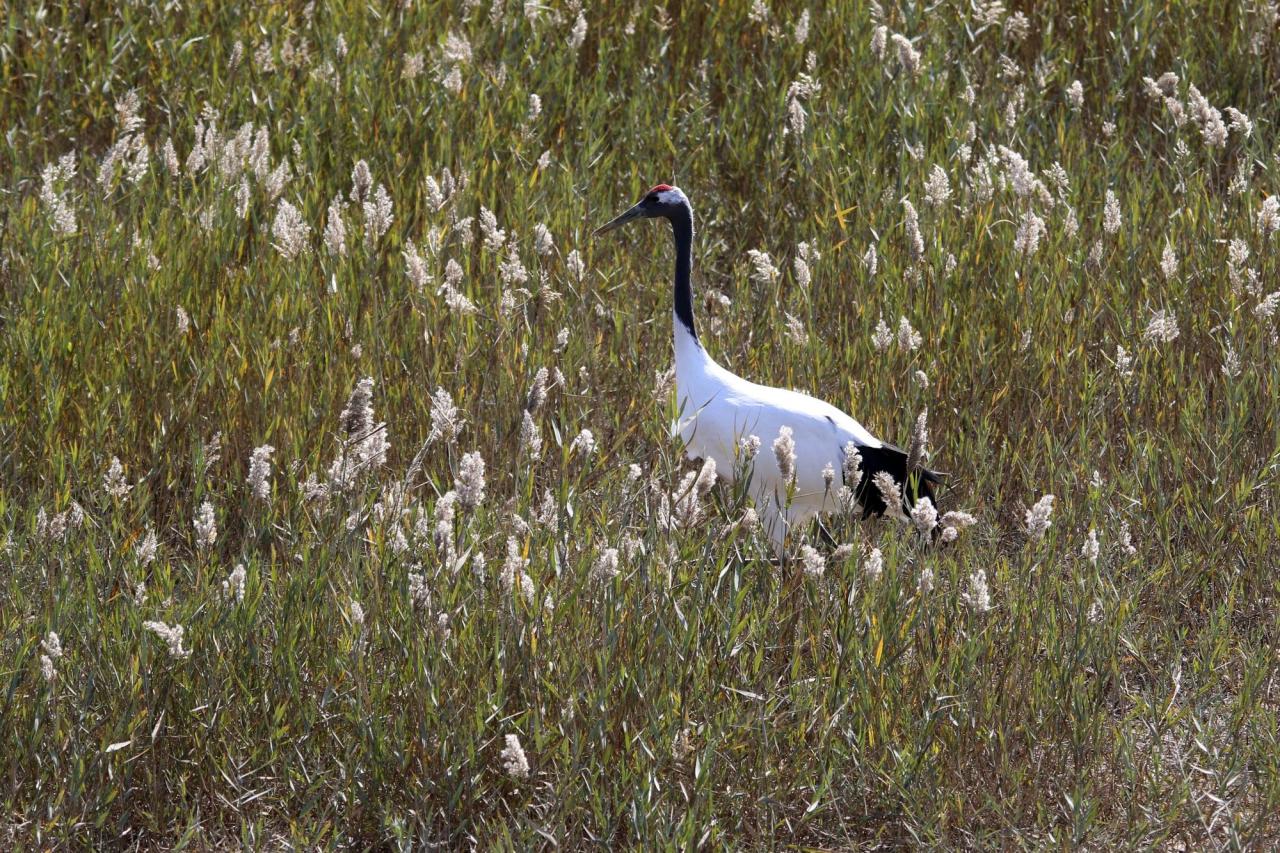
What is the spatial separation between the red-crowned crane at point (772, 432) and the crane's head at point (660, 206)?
0.17 meters

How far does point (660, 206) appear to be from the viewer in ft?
15.6

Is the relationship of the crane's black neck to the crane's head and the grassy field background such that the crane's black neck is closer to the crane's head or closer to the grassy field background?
the crane's head

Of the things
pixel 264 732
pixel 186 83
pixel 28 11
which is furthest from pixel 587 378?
pixel 28 11

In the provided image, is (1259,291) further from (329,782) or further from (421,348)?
(329,782)

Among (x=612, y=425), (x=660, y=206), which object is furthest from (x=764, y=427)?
(x=660, y=206)

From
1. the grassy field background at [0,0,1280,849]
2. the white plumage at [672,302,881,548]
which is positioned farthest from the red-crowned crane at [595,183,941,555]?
the grassy field background at [0,0,1280,849]

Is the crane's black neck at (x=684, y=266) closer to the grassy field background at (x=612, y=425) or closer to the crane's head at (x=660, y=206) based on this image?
the crane's head at (x=660, y=206)

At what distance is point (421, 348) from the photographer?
4.57 meters

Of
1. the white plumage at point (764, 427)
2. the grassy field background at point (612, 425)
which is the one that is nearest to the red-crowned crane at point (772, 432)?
the white plumage at point (764, 427)

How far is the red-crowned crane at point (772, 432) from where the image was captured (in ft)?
13.6

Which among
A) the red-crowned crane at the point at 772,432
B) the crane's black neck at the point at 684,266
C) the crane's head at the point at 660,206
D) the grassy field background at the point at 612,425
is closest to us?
the grassy field background at the point at 612,425

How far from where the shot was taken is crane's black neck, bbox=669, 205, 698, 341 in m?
4.49

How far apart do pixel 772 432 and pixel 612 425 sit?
60 centimetres

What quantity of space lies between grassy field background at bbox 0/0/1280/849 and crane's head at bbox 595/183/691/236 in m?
0.32
